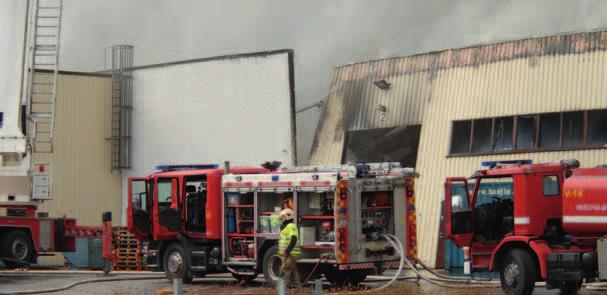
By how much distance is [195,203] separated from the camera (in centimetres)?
2273

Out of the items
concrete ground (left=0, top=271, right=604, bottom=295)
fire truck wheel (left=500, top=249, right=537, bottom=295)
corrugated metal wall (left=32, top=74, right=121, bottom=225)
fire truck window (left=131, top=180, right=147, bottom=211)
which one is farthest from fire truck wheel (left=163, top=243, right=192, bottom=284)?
corrugated metal wall (left=32, top=74, right=121, bottom=225)

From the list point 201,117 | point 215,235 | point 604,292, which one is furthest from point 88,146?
point 604,292

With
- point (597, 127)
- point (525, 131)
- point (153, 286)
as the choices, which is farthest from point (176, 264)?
point (597, 127)

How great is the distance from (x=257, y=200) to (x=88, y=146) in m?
17.3

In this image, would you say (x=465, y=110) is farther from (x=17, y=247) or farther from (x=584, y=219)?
(x=17, y=247)

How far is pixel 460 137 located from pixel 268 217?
36.9ft

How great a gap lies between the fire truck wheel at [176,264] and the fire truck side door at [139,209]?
32.3 inches

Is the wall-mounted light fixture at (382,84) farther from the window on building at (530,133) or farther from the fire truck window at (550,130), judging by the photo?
the fire truck window at (550,130)

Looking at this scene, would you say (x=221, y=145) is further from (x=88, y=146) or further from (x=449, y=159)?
(x=449, y=159)

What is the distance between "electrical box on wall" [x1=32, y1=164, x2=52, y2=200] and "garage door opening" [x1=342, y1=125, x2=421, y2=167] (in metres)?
11.5

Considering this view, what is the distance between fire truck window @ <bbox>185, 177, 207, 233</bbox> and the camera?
74.0 ft

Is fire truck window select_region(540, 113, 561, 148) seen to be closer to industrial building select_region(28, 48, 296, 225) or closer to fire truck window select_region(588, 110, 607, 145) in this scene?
fire truck window select_region(588, 110, 607, 145)

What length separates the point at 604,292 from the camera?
19891 mm

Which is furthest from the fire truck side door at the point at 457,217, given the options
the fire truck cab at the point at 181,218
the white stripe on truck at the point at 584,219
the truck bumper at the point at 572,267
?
the fire truck cab at the point at 181,218
